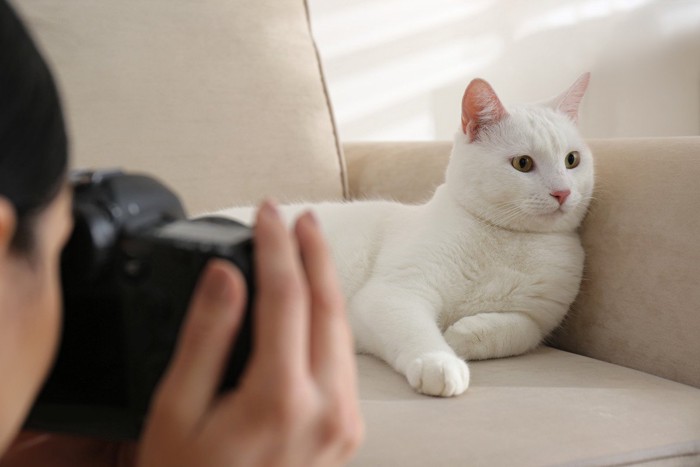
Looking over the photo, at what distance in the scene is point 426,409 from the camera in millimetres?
730

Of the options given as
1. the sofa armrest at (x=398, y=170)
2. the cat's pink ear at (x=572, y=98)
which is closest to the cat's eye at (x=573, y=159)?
the cat's pink ear at (x=572, y=98)

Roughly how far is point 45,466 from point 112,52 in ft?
2.71

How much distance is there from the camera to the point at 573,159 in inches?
42.2

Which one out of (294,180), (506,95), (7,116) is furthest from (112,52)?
(506,95)

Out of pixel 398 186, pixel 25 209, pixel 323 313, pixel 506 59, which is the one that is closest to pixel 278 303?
pixel 323 313

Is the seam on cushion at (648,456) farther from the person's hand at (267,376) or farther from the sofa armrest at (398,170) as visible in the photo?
the sofa armrest at (398,170)

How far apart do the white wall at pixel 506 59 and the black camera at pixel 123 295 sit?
56.9 inches

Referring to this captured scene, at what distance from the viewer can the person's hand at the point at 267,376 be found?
371 mm

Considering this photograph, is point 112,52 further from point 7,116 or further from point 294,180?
point 7,116

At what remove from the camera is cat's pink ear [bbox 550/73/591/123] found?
1.14m

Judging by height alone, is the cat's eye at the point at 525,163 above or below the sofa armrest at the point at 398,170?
above

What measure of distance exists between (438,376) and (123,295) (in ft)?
1.44

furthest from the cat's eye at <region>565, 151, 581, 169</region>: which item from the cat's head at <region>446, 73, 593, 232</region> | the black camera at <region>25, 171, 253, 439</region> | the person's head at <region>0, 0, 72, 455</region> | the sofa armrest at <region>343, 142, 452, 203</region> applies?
the person's head at <region>0, 0, 72, 455</region>

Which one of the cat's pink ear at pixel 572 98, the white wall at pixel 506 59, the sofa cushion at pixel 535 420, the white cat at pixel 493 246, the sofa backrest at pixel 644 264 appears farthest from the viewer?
the white wall at pixel 506 59
